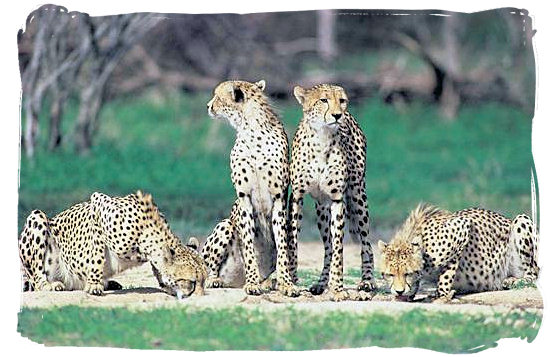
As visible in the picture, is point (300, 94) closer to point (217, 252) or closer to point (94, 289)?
point (217, 252)

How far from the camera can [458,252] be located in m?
7.38

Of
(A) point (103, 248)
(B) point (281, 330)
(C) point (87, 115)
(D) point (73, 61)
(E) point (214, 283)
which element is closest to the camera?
(B) point (281, 330)

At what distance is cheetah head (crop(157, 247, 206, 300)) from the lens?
23.8 feet

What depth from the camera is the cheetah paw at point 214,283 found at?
24.6 feet

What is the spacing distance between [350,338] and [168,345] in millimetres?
907

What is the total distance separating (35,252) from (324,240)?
1.54 metres

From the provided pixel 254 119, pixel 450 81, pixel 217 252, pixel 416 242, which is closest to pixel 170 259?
pixel 217 252

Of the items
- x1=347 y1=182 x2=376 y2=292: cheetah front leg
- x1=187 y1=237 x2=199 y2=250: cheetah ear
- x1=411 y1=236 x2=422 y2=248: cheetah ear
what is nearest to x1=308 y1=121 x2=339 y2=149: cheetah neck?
x1=347 y1=182 x2=376 y2=292: cheetah front leg

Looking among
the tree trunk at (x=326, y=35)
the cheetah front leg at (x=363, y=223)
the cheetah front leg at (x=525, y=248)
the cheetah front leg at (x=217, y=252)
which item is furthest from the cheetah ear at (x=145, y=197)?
the cheetah front leg at (x=525, y=248)

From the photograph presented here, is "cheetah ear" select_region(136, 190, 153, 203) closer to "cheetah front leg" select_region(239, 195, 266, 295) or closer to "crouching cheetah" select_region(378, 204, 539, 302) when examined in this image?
"cheetah front leg" select_region(239, 195, 266, 295)

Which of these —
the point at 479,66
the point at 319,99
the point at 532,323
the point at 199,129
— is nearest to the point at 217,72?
the point at 199,129

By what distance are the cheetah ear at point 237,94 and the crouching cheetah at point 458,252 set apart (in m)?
1.05

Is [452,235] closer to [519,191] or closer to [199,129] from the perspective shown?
[519,191]

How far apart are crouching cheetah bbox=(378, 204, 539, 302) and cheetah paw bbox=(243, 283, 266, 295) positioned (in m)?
0.65
